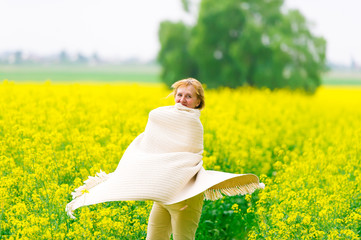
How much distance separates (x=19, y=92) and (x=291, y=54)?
1431 centimetres

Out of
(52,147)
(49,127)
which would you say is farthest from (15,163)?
(49,127)

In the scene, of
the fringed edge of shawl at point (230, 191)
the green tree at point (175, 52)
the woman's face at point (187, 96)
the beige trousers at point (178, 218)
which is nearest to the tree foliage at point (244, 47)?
the green tree at point (175, 52)

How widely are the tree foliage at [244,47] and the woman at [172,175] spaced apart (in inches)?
732

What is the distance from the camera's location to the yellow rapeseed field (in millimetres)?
5219

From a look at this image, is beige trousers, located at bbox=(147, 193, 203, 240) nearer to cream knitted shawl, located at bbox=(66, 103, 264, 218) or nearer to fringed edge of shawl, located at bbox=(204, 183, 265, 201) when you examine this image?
cream knitted shawl, located at bbox=(66, 103, 264, 218)

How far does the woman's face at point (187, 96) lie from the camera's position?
15.0ft

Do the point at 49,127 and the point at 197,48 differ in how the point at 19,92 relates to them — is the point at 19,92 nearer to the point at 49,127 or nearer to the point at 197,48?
the point at 49,127

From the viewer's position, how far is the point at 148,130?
186 inches

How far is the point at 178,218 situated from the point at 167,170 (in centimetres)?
45

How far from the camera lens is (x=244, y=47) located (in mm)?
23344

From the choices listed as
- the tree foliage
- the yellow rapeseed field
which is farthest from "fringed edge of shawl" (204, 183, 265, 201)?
the tree foliage

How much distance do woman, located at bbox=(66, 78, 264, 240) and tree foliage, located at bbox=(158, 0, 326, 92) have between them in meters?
18.6

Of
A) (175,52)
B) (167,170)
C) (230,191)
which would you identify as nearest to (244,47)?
(175,52)

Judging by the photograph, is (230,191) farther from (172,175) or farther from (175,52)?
(175,52)
